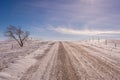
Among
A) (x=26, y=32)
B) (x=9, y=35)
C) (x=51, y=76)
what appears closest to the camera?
(x=51, y=76)

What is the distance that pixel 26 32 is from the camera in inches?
1750

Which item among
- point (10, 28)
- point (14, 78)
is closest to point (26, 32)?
point (10, 28)

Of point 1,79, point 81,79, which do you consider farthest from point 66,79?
point 1,79

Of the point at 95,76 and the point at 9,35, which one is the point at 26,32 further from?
the point at 95,76

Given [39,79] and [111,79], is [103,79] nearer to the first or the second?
[111,79]

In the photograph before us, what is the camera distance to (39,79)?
694cm

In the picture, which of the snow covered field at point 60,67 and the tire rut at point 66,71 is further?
the snow covered field at point 60,67

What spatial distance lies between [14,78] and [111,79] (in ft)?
16.7

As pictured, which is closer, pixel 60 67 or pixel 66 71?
pixel 66 71

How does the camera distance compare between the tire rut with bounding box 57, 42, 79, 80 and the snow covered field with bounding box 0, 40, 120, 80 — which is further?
the snow covered field with bounding box 0, 40, 120, 80

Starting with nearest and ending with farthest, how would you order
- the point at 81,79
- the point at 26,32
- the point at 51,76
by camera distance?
the point at 81,79 → the point at 51,76 → the point at 26,32

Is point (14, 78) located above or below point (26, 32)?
below

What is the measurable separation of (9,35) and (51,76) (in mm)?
37168

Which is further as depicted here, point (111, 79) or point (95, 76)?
point (95, 76)
